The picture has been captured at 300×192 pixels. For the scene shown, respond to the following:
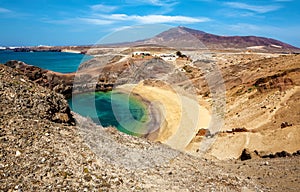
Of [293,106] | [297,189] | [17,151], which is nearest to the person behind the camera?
[17,151]

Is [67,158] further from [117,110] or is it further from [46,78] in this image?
[46,78]

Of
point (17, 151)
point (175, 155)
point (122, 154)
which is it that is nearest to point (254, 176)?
point (175, 155)

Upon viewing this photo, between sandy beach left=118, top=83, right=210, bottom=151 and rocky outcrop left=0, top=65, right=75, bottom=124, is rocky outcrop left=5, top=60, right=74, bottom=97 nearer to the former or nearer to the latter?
sandy beach left=118, top=83, right=210, bottom=151

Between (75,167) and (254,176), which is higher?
(75,167)

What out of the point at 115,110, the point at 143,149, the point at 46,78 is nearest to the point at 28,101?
the point at 143,149

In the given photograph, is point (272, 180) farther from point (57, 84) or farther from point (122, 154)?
point (57, 84)

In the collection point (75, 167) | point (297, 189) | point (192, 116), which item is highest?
point (75, 167)

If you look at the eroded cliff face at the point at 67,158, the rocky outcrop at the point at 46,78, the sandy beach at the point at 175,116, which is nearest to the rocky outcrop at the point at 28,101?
the eroded cliff face at the point at 67,158
